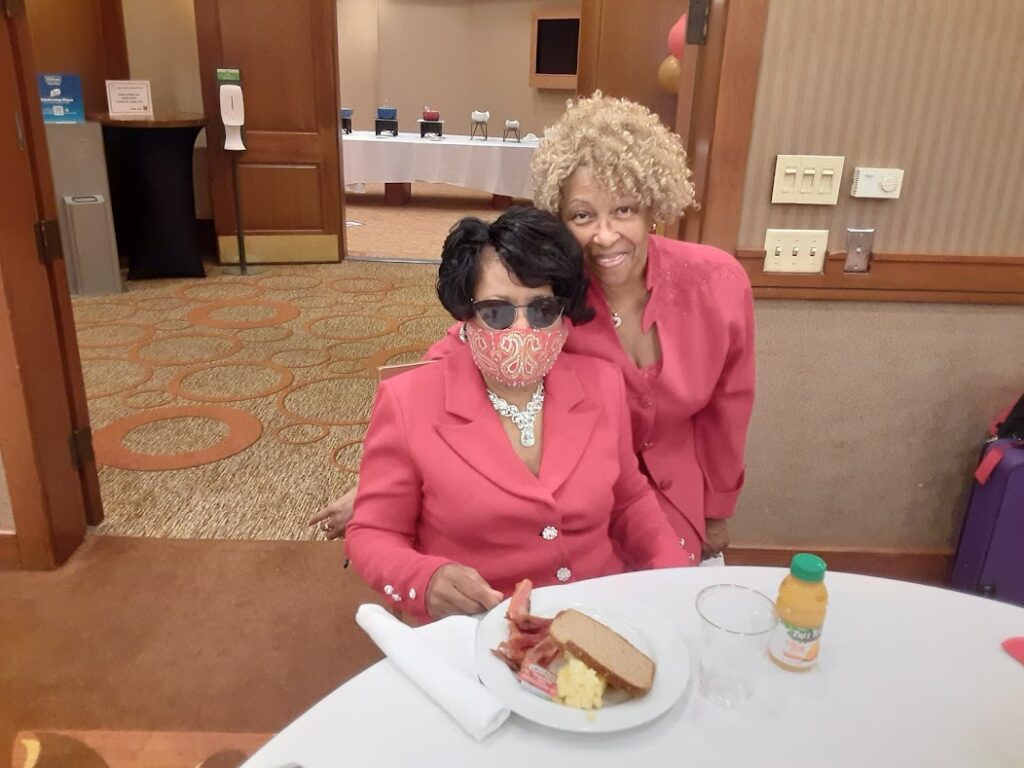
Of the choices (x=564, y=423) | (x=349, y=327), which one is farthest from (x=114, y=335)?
(x=564, y=423)

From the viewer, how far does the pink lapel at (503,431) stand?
1.20 meters

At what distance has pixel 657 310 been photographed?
1537 millimetres

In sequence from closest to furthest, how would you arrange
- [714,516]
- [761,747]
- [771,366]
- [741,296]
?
[761,747], [741,296], [714,516], [771,366]

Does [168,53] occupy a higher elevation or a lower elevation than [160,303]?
higher

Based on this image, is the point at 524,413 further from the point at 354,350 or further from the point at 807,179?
the point at 354,350

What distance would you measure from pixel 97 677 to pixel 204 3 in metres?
4.42

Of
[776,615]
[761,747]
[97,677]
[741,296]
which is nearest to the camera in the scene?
[761,747]

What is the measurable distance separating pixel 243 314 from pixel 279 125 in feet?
4.78

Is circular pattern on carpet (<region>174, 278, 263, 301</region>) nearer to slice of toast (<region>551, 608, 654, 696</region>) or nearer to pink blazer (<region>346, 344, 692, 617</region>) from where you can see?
pink blazer (<region>346, 344, 692, 617</region>)

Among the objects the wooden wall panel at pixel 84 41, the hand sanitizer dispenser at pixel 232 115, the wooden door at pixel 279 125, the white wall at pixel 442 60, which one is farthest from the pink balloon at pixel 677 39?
the white wall at pixel 442 60

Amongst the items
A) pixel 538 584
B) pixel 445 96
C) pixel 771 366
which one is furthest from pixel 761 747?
pixel 445 96

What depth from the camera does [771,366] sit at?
2.20 metres

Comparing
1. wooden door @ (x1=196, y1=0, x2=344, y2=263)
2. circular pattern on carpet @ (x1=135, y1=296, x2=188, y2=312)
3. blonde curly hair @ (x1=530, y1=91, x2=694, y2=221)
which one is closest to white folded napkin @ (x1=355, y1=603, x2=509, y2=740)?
blonde curly hair @ (x1=530, y1=91, x2=694, y2=221)

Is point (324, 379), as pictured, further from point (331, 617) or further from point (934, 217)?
point (934, 217)
